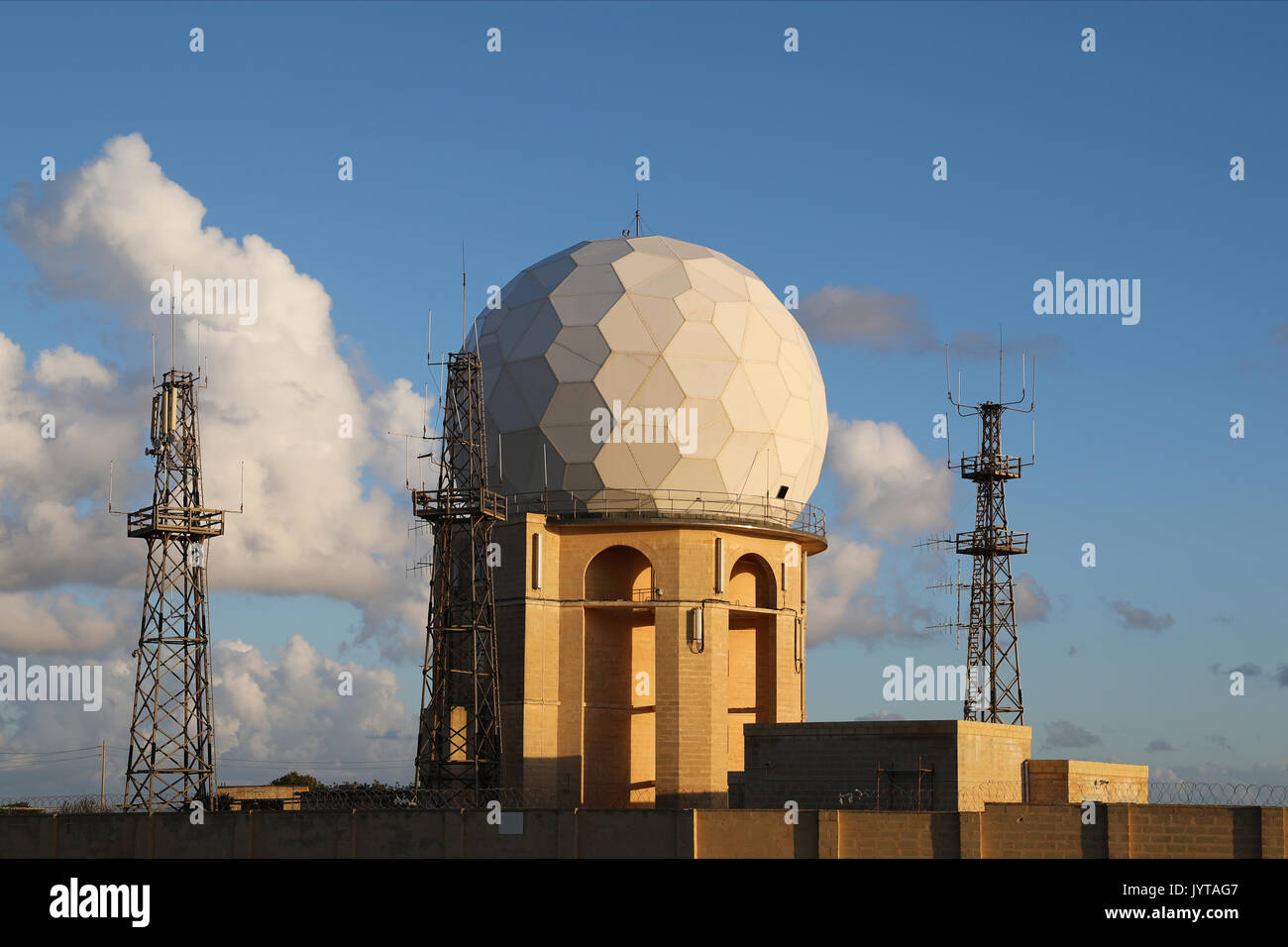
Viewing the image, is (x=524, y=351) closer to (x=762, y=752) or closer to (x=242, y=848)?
(x=762, y=752)

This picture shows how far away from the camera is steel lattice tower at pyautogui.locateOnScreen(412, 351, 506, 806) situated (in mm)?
48875

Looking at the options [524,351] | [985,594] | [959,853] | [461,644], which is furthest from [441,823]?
[985,594]

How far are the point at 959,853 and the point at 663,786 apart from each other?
53.9 feet

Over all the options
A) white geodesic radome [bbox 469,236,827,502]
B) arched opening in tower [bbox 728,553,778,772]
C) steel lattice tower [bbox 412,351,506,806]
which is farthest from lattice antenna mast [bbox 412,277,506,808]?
arched opening in tower [bbox 728,553,778,772]

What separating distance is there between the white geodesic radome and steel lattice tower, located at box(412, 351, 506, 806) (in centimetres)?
456

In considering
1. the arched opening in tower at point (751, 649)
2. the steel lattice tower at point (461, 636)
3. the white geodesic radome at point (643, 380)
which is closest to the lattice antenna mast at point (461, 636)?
the steel lattice tower at point (461, 636)

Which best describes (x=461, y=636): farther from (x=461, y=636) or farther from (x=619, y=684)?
(x=619, y=684)

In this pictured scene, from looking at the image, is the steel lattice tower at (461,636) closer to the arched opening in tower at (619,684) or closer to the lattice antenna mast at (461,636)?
the lattice antenna mast at (461,636)

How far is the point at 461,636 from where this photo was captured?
50688 mm

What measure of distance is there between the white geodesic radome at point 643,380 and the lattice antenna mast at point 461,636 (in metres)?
4.54

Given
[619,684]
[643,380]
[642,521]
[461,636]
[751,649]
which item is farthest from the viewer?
[751,649]

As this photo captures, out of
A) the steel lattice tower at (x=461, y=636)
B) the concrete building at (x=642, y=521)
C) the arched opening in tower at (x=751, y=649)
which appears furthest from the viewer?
the arched opening in tower at (x=751, y=649)

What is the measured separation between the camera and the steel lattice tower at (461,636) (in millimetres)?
48875

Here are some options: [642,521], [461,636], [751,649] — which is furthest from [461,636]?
[751,649]
